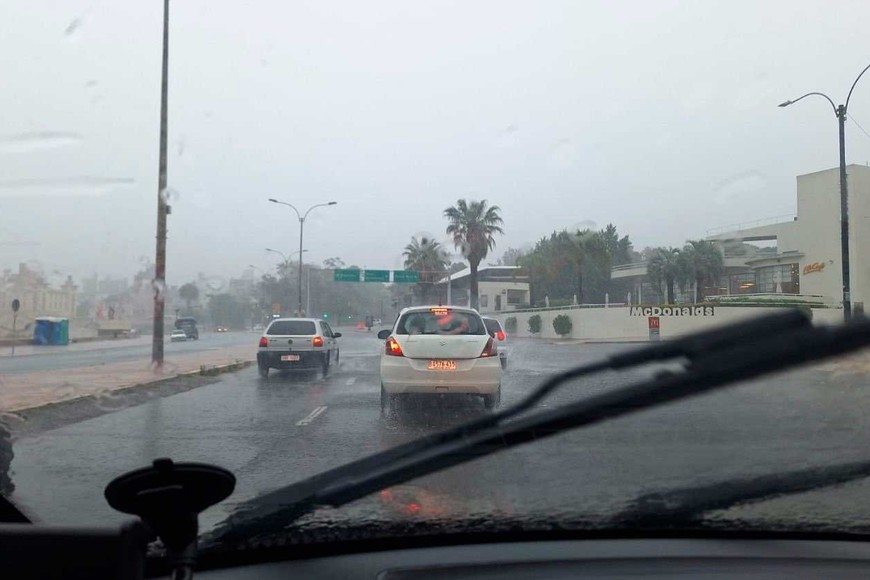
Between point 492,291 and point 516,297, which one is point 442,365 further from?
point 492,291

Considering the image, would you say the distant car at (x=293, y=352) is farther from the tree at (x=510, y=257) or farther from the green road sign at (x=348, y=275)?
the green road sign at (x=348, y=275)

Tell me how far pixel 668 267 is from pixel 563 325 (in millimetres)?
7425

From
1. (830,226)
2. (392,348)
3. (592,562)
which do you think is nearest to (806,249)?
(830,226)

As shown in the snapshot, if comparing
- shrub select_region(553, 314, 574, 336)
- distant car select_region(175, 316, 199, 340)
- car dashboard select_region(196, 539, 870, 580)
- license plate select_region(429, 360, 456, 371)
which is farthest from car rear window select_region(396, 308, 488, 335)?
distant car select_region(175, 316, 199, 340)

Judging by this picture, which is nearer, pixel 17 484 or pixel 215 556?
pixel 215 556

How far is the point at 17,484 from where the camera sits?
5.17 meters

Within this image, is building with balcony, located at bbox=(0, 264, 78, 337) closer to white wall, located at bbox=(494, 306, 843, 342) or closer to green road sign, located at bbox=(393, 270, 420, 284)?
white wall, located at bbox=(494, 306, 843, 342)

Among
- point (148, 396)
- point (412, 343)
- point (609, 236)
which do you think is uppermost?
point (609, 236)

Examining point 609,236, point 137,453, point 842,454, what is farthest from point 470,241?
point 842,454

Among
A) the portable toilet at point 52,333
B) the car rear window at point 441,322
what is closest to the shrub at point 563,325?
the car rear window at point 441,322

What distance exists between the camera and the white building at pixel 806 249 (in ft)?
31.0

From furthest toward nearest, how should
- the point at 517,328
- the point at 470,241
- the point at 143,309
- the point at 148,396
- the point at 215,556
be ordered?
the point at 470,241, the point at 143,309, the point at 517,328, the point at 148,396, the point at 215,556

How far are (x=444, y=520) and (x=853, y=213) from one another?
9456 mm

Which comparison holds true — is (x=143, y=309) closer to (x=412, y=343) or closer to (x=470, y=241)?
(x=470, y=241)
